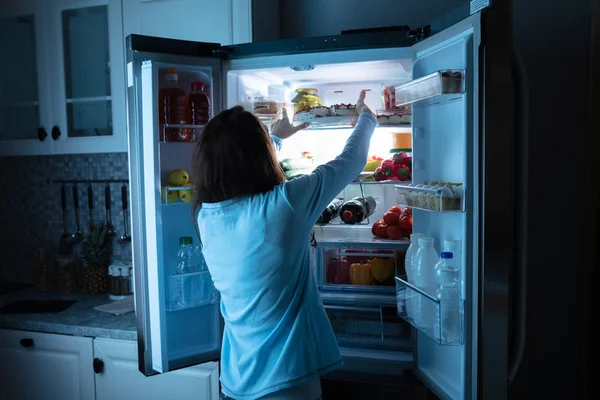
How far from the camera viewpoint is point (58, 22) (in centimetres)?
249

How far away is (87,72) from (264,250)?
1.66m

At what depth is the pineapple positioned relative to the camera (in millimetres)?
2758

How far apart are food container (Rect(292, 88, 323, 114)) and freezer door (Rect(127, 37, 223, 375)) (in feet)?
1.13

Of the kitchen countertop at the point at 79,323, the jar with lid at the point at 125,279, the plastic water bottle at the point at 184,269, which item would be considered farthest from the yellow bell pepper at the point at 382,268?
the jar with lid at the point at 125,279

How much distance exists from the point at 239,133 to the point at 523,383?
176 cm

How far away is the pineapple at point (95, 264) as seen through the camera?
276 centimetres

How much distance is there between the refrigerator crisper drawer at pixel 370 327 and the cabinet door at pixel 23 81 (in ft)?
5.44

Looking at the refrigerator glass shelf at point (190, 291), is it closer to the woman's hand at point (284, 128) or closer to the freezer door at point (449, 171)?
the woman's hand at point (284, 128)

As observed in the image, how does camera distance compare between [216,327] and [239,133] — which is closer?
[239,133]

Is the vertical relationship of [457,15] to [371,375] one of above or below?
above

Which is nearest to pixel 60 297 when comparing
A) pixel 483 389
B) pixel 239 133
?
pixel 239 133

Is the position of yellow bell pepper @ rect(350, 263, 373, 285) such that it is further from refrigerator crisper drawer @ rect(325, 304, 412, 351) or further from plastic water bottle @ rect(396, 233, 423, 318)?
plastic water bottle @ rect(396, 233, 423, 318)

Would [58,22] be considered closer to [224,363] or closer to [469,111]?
[224,363]

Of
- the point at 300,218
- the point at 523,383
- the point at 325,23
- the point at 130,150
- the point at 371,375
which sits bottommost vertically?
the point at 523,383
